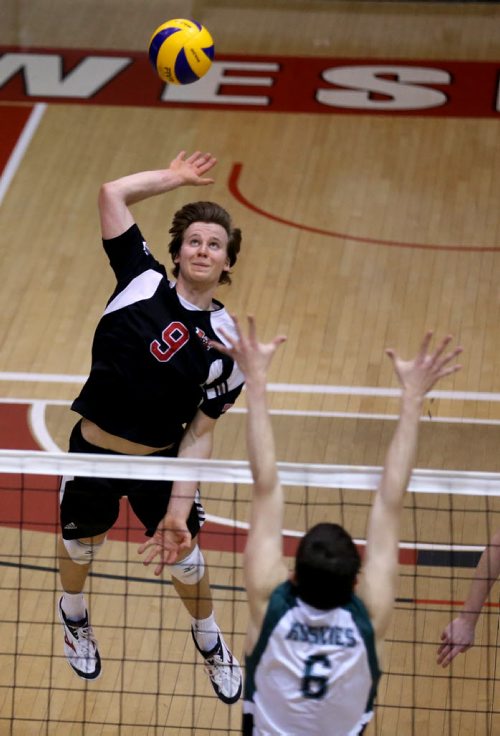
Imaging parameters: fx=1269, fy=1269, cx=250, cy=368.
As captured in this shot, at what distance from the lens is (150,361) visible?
6.90m

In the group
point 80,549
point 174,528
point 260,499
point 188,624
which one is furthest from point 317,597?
point 188,624

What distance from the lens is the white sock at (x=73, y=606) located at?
7.49 m

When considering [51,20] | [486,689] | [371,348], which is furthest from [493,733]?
[51,20]

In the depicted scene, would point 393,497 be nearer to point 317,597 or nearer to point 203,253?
point 317,597

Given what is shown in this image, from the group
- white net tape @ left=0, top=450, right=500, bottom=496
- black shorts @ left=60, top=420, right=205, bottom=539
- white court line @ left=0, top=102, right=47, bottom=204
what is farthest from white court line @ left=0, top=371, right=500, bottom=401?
white net tape @ left=0, top=450, right=500, bottom=496

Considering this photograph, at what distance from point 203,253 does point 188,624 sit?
2935 mm

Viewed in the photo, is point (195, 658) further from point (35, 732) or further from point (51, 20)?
point (51, 20)

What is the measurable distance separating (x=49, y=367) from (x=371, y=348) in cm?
298

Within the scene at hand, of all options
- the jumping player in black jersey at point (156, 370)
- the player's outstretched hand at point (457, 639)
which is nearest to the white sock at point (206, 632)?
the jumping player in black jersey at point (156, 370)

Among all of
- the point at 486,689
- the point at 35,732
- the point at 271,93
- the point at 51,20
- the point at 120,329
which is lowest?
the point at 35,732

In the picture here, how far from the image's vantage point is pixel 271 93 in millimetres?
16562

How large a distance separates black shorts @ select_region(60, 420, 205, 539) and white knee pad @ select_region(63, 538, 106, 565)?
2.3 inches

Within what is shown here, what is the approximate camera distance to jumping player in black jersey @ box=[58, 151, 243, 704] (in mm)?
6910

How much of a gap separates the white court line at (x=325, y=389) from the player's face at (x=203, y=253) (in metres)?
4.30
